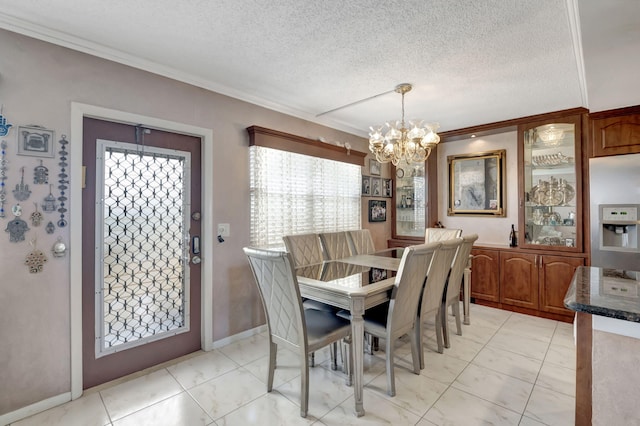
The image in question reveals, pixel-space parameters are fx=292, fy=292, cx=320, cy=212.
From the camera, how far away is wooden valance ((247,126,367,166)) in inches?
123

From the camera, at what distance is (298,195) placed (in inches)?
143

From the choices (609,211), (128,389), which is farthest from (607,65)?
(128,389)

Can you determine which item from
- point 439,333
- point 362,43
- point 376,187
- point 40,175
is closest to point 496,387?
point 439,333

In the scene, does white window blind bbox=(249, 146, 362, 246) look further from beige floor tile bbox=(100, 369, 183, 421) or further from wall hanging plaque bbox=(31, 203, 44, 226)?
wall hanging plaque bbox=(31, 203, 44, 226)

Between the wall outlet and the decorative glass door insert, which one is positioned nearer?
the decorative glass door insert

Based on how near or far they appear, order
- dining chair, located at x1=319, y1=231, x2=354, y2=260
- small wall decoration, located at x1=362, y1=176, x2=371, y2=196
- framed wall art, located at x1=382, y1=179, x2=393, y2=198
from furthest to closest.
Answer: framed wall art, located at x1=382, y1=179, x2=393, y2=198 → small wall decoration, located at x1=362, y1=176, x2=371, y2=196 → dining chair, located at x1=319, y1=231, x2=354, y2=260

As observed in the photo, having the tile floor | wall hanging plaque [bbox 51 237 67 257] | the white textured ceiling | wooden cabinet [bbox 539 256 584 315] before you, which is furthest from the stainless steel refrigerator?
wall hanging plaque [bbox 51 237 67 257]

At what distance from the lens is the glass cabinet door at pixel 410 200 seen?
4.86m

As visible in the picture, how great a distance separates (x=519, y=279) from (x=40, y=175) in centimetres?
492

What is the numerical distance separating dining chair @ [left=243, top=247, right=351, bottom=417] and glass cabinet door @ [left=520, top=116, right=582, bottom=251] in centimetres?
316

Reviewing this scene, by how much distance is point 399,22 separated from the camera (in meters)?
1.93

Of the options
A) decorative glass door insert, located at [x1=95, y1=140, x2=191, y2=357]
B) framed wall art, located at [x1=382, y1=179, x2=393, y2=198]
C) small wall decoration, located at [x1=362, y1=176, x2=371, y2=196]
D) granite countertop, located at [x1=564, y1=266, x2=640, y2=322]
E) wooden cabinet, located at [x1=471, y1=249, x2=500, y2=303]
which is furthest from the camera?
framed wall art, located at [x1=382, y1=179, x2=393, y2=198]

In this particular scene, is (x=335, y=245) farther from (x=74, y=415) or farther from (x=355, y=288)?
(x=74, y=415)

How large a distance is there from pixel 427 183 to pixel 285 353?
337cm
